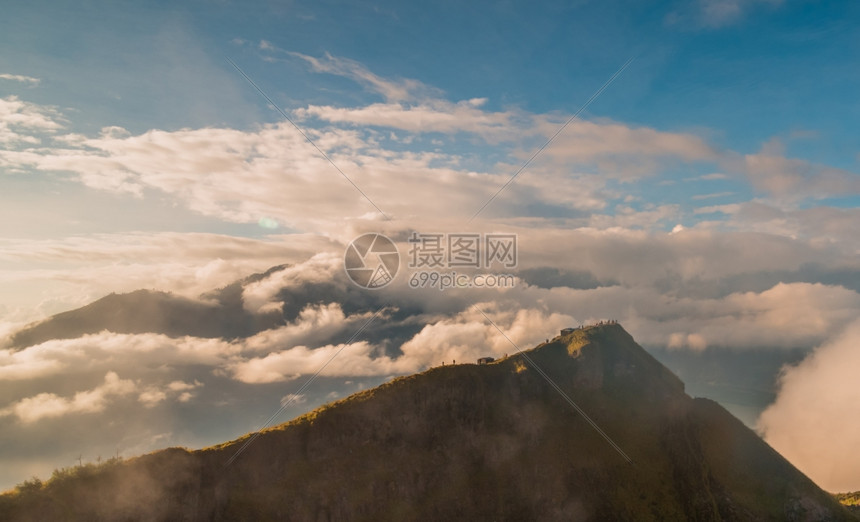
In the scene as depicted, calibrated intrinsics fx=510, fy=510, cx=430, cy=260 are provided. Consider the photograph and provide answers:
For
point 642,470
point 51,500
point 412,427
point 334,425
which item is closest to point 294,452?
point 334,425

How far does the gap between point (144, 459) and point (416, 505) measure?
296ft

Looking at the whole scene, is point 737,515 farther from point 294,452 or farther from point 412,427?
point 294,452

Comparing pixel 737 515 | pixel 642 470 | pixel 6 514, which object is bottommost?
pixel 737 515

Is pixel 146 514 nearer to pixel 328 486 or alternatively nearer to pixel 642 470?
pixel 328 486

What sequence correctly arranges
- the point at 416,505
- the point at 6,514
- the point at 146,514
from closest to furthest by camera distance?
the point at 6,514
the point at 146,514
the point at 416,505

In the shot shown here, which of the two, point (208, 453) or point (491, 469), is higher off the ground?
point (208, 453)

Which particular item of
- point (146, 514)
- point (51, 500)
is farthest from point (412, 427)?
point (51, 500)

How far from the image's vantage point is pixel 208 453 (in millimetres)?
166375

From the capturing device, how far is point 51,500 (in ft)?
456

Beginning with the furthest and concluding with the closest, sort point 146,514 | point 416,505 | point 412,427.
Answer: point 412,427 → point 416,505 → point 146,514

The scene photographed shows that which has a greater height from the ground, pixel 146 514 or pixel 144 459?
pixel 144 459

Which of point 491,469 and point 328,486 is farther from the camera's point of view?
point 491,469

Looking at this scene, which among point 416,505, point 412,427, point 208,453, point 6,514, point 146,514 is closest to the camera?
point 6,514

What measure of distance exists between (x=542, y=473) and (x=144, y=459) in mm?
137703
